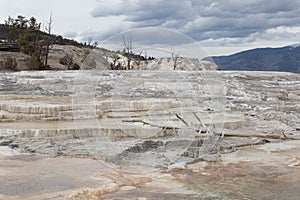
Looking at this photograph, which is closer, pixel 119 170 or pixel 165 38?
pixel 119 170

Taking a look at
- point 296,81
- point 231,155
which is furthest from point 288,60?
point 231,155

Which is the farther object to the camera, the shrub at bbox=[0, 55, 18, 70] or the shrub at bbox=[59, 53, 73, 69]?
the shrub at bbox=[59, 53, 73, 69]

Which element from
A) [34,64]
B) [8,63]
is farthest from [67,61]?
[8,63]

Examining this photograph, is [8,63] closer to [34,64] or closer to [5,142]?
[34,64]

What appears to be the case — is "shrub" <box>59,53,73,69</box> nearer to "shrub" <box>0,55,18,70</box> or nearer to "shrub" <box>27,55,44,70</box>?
"shrub" <box>27,55,44,70</box>

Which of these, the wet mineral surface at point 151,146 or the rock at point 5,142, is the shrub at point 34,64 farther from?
the rock at point 5,142

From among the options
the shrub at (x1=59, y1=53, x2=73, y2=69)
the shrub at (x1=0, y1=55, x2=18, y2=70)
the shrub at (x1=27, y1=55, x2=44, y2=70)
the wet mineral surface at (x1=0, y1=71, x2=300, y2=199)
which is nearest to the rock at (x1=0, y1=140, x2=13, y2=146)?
the wet mineral surface at (x1=0, y1=71, x2=300, y2=199)

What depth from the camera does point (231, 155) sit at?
643 centimetres

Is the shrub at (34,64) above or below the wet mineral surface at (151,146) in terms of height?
above

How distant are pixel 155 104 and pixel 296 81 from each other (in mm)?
8718

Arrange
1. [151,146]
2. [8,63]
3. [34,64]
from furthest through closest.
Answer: [34,64]
[8,63]
[151,146]

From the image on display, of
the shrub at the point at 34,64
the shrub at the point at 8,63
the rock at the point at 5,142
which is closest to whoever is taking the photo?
the rock at the point at 5,142

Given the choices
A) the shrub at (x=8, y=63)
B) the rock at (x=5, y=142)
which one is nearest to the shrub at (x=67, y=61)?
the shrub at (x=8, y=63)

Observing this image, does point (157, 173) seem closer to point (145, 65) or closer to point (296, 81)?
point (145, 65)
